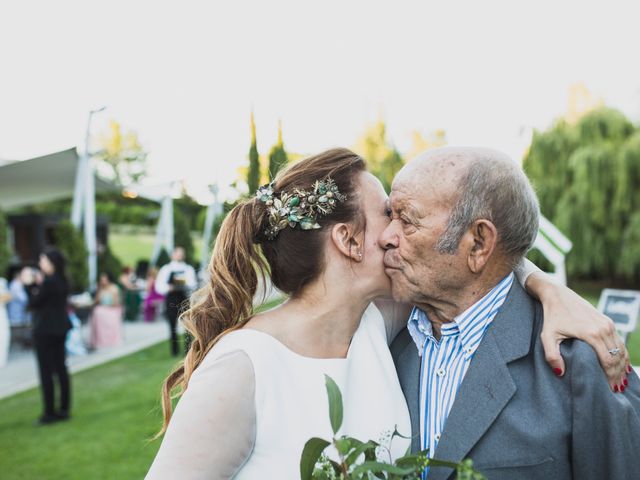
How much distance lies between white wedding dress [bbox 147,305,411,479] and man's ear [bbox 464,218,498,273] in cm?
50

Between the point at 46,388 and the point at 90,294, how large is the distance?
7.16 meters

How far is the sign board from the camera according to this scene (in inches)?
302

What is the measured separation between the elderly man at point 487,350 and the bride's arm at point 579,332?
31mm

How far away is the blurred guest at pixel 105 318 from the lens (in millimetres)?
12578

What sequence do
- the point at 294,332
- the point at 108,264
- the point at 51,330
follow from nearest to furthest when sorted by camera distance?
the point at 294,332, the point at 51,330, the point at 108,264

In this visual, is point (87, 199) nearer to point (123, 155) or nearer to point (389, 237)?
point (389, 237)

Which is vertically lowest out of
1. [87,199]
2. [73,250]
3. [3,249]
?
[3,249]

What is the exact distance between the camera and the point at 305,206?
2.10 m

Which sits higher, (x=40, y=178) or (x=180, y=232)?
(x=40, y=178)

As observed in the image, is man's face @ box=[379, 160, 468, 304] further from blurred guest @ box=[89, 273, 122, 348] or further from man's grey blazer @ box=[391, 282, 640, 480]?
blurred guest @ box=[89, 273, 122, 348]

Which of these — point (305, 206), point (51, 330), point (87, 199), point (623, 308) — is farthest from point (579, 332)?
point (87, 199)

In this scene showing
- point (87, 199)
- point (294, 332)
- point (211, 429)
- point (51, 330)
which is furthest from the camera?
point (87, 199)

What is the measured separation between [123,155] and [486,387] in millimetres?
67590

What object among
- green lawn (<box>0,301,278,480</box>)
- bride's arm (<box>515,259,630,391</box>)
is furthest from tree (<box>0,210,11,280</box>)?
bride's arm (<box>515,259,630,391</box>)
